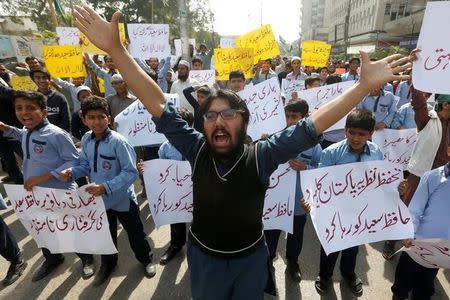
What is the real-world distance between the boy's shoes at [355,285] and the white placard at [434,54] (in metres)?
1.98

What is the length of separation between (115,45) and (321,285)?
274cm

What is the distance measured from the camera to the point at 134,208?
10.0 ft

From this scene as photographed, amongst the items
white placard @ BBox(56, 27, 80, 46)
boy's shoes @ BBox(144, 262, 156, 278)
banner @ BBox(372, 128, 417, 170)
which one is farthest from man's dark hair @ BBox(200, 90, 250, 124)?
white placard @ BBox(56, 27, 80, 46)

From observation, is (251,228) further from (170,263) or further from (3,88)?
(3,88)

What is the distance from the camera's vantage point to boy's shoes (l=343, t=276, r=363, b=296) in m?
2.86

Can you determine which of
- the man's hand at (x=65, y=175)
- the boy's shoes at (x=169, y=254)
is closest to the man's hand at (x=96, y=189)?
the man's hand at (x=65, y=175)

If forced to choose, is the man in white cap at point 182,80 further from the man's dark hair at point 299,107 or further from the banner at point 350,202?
the banner at point 350,202

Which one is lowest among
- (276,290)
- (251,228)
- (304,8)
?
(276,290)

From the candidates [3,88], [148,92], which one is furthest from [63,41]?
[148,92]

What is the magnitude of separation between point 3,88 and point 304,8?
125 meters

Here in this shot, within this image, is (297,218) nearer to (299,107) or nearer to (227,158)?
(299,107)

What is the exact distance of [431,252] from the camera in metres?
2.09

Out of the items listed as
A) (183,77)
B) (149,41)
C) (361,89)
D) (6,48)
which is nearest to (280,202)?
(361,89)

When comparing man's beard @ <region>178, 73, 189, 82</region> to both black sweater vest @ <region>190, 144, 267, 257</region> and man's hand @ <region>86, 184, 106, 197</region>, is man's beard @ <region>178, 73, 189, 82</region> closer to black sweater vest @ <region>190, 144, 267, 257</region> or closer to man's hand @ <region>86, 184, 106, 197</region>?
man's hand @ <region>86, 184, 106, 197</region>
